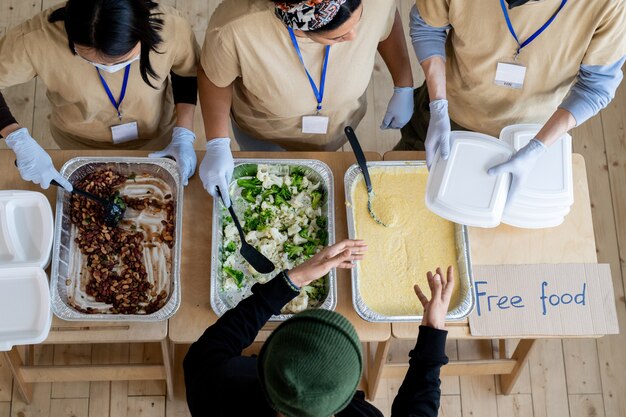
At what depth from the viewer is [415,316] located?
161 cm

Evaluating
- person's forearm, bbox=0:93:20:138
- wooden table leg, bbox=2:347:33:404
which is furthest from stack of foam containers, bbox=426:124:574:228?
wooden table leg, bbox=2:347:33:404

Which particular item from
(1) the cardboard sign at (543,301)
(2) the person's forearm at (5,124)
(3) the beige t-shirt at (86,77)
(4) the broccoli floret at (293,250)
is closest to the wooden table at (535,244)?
(1) the cardboard sign at (543,301)

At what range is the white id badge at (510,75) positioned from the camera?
64.1 inches

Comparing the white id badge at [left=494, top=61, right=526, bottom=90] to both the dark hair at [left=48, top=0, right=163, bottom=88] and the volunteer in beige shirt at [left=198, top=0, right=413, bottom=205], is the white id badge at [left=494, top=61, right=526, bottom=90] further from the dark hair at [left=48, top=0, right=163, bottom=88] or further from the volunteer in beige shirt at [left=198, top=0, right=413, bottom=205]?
the dark hair at [left=48, top=0, right=163, bottom=88]

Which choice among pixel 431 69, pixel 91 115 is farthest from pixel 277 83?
pixel 91 115

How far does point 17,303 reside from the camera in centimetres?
159

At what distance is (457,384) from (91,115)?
1737 mm

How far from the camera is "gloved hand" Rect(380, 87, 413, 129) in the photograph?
6.31 ft

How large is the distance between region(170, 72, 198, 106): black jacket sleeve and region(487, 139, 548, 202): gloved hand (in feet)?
3.04

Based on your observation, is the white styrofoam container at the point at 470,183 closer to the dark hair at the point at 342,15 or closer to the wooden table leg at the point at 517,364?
the dark hair at the point at 342,15

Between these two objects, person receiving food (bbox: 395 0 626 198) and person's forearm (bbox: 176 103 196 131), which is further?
person's forearm (bbox: 176 103 196 131)

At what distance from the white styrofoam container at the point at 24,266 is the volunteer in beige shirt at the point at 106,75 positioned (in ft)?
0.28

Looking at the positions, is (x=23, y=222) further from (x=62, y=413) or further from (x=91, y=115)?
(x=62, y=413)

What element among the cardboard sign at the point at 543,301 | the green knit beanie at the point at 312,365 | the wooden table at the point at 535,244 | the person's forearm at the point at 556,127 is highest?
the green knit beanie at the point at 312,365
